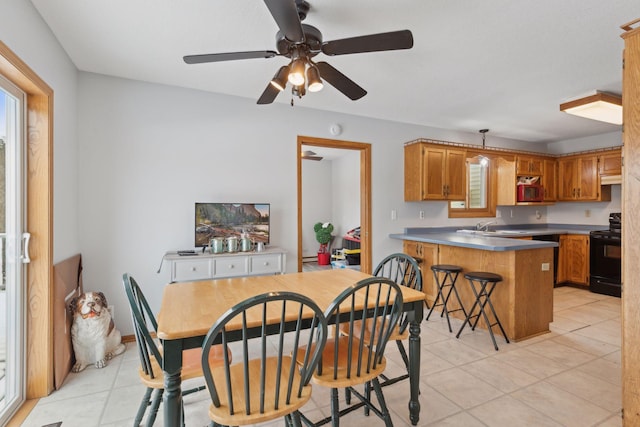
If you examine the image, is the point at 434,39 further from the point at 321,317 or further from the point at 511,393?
the point at 511,393

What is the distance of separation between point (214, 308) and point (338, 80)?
1.59 m

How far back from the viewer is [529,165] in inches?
206

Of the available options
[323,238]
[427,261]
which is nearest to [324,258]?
[323,238]

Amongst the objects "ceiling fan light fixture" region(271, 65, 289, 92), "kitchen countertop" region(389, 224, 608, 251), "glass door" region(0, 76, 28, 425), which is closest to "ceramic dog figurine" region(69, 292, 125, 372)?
"glass door" region(0, 76, 28, 425)

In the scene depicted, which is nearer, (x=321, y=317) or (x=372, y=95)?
(x=321, y=317)

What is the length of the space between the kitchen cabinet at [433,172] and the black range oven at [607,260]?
205 centimetres

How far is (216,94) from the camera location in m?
3.43

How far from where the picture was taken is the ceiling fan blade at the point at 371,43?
5.51 ft

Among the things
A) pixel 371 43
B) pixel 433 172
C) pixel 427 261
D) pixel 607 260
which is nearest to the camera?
pixel 371 43

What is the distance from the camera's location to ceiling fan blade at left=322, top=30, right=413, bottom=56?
168 centimetres

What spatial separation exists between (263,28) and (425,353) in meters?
2.91

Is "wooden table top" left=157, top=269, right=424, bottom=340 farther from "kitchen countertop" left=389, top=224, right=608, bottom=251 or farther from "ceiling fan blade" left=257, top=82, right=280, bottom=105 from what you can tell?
"kitchen countertop" left=389, top=224, right=608, bottom=251

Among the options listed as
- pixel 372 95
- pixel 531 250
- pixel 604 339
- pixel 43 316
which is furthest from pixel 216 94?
pixel 604 339

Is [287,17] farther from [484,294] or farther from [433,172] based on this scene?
[433,172]
